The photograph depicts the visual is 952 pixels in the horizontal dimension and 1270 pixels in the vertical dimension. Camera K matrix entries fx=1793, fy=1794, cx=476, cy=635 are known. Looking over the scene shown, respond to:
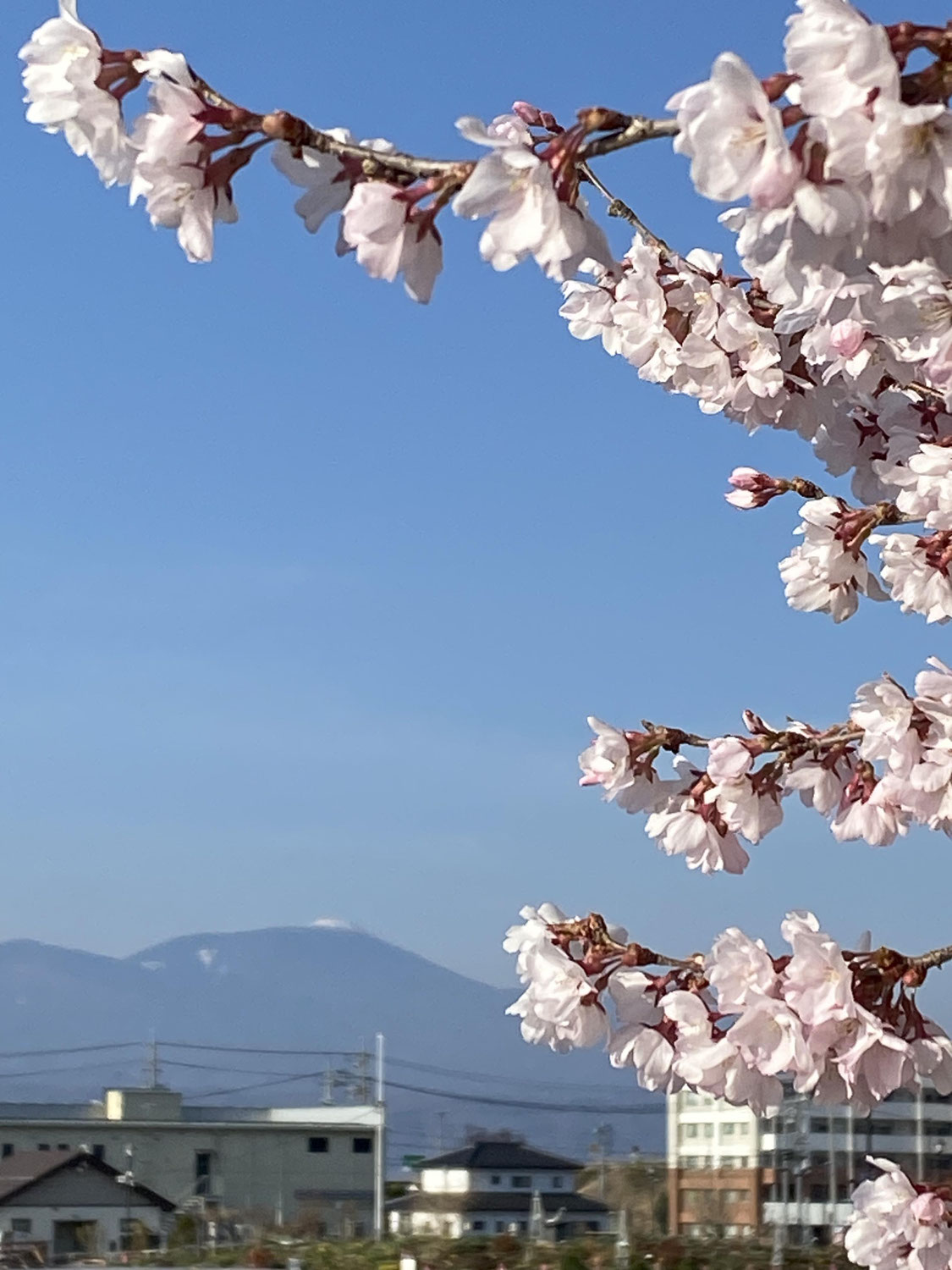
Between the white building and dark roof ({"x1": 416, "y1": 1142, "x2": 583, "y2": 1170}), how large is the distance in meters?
7.33

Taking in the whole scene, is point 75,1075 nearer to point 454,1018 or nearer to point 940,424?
point 454,1018

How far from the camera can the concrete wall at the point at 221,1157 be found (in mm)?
34531

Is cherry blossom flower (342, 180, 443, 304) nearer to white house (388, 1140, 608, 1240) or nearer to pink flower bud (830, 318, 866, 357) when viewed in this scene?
pink flower bud (830, 318, 866, 357)

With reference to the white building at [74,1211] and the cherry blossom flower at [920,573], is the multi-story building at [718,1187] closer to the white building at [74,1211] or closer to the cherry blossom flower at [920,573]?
the white building at [74,1211]

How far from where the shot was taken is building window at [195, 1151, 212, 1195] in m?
34.7

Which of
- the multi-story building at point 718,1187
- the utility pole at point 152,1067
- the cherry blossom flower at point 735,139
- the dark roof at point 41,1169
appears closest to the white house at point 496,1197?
the multi-story building at point 718,1187

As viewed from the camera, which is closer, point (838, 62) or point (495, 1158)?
point (838, 62)

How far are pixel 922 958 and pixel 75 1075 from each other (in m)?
188

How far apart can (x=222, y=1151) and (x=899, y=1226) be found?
35415 mm

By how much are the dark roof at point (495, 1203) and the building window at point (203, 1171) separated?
361 cm

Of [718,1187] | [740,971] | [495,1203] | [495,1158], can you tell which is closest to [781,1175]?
[718,1187]

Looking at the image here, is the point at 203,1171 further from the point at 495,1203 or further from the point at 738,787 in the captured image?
the point at 738,787

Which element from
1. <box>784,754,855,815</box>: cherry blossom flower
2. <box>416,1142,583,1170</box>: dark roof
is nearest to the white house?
<box>416,1142,583,1170</box>: dark roof

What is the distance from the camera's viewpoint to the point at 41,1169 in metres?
29.1
